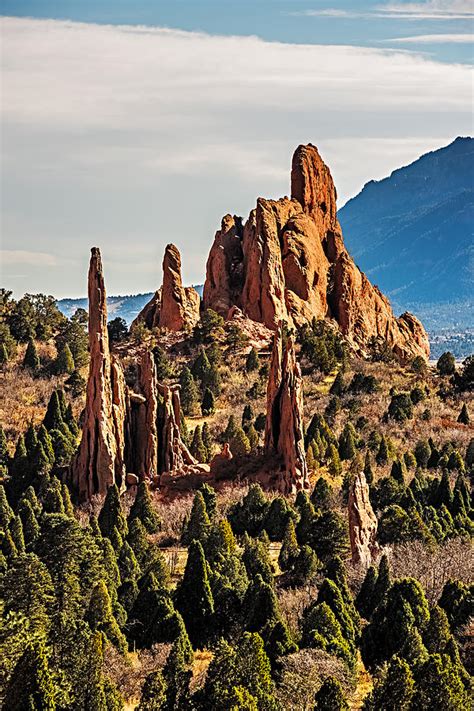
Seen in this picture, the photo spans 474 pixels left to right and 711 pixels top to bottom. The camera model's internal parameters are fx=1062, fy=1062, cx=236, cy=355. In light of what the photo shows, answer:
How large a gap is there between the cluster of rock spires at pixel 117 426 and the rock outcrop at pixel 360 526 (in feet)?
57.8

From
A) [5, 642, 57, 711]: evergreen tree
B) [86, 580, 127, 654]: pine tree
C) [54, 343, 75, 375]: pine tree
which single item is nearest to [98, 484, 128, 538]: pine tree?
[86, 580, 127, 654]: pine tree

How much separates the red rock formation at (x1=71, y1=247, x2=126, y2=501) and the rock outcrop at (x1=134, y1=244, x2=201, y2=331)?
147ft

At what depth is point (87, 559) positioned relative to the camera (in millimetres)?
52156

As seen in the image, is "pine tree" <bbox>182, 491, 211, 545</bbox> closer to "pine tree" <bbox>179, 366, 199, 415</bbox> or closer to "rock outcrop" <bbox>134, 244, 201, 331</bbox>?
"pine tree" <bbox>179, 366, 199, 415</bbox>

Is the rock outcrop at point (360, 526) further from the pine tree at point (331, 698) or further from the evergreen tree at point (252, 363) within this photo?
the evergreen tree at point (252, 363)

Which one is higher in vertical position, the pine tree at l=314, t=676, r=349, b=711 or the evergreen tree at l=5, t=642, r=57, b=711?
the evergreen tree at l=5, t=642, r=57, b=711

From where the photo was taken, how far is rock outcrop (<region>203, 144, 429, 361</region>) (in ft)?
393

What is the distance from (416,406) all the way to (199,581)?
5032cm

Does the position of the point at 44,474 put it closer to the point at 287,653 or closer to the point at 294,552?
the point at 294,552

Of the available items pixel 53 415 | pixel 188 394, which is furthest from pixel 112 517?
pixel 188 394

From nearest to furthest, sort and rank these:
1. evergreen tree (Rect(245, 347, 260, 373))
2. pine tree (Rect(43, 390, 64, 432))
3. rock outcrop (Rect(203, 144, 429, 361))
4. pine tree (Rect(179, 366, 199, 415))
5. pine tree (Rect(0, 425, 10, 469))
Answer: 1. pine tree (Rect(0, 425, 10, 469))
2. pine tree (Rect(43, 390, 64, 432))
3. pine tree (Rect(179, 366, 199, 415))
4. evergreen tree (Rect(245, 347, 260, 373))
5. rock outcrop (Rect(203, 144, 429, 361))

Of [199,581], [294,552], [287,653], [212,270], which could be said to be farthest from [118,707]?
[212,270]

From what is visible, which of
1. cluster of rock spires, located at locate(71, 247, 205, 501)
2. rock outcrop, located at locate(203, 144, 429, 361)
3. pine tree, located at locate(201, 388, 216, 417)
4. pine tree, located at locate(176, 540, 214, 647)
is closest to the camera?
pine tree, located at locate(176, 540, 214, 647)

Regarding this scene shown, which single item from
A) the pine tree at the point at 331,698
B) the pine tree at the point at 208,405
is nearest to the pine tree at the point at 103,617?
the pine tree at the point at 331,698
